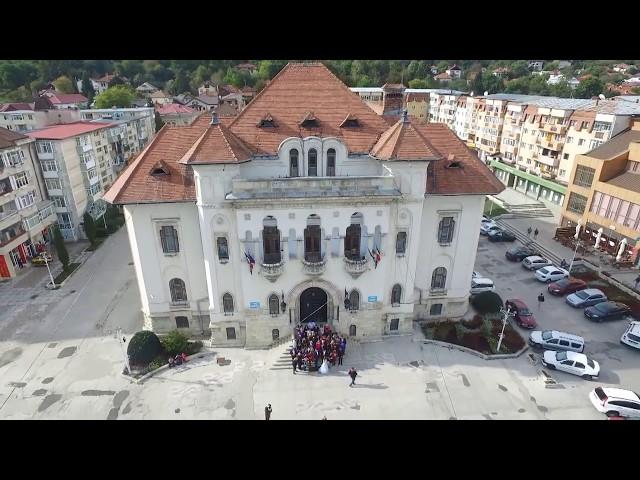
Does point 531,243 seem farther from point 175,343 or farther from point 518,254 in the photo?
point 175,343

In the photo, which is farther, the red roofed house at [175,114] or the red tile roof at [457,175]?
the red roofed house at [175,114]

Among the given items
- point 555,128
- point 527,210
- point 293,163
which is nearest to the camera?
point 293,163

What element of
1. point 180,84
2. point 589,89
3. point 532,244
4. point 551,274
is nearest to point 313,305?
point 551,274

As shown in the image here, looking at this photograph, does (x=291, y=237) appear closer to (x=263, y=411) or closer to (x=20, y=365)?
(x=263, y=411)

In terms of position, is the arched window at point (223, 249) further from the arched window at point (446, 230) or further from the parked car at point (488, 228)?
the parked car at point (488, 228)

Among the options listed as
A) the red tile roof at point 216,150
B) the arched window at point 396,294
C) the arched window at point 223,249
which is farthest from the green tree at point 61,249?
the arched window at point 396,294

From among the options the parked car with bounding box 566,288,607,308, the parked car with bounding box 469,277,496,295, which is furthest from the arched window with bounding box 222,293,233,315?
the parked car with bounding box 566,288,607,308
